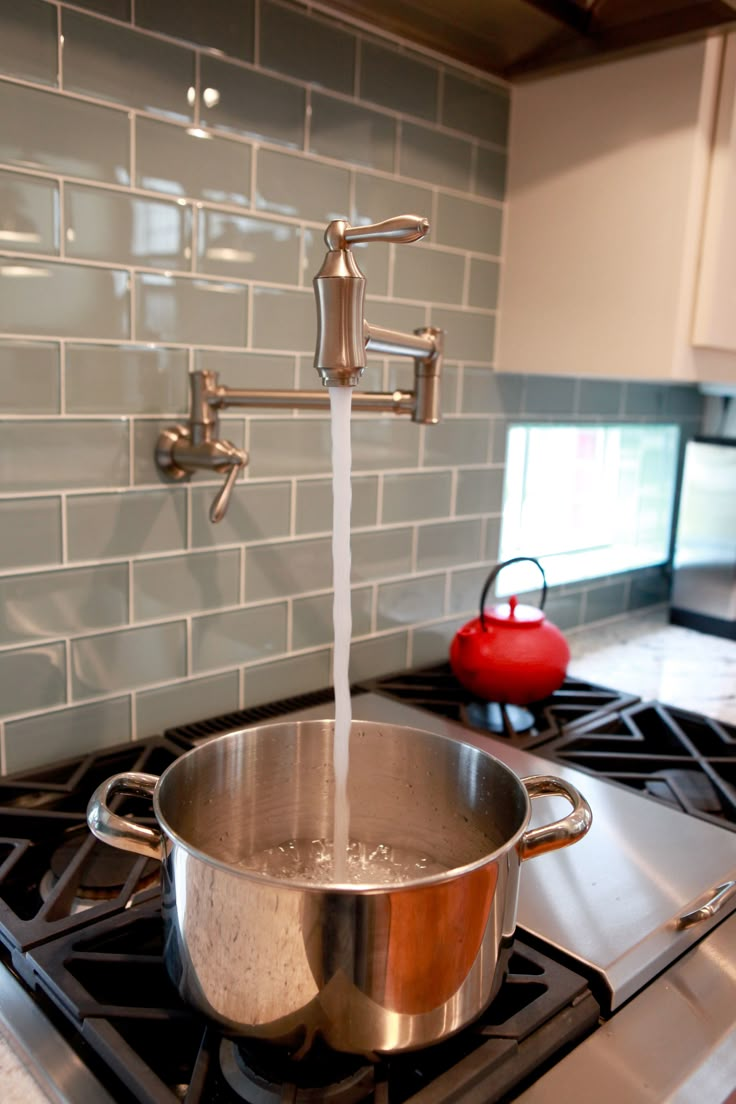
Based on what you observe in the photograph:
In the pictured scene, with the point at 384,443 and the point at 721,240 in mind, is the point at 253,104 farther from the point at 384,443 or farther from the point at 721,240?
the point at 721,240

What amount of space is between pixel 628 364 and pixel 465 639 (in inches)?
17.2

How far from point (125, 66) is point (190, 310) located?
25cm

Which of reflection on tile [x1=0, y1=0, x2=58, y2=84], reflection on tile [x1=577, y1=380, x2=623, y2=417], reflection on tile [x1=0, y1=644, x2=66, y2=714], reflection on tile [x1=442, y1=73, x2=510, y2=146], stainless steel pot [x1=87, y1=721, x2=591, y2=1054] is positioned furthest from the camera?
reflection on tile [x1=577, y1=380, x2=623, y2=417]

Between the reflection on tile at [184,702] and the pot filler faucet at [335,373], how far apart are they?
25cm

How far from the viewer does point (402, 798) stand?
818mm

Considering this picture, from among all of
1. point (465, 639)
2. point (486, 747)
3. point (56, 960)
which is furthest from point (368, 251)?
point (56, 960)

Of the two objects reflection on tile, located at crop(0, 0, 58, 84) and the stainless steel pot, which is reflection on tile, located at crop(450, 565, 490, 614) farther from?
reflection on tile, located at crop(0, 0, 58, 84)

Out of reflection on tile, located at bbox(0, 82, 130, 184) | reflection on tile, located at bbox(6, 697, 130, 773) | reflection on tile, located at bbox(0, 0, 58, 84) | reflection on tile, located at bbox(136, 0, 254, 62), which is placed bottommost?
reflection on tile, located at bbox(6, 697, 130, 773)

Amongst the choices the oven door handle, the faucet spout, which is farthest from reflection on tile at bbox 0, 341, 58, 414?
the oven door handle

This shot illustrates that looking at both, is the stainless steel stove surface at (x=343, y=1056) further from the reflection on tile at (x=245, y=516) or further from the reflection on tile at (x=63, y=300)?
the reflection on tile at (x=63, y=300)

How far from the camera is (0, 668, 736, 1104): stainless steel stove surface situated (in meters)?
0.59

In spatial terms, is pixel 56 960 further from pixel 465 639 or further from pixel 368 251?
pixel 368 251

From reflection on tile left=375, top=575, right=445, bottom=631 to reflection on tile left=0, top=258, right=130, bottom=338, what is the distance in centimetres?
56

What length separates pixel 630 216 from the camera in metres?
1.22
